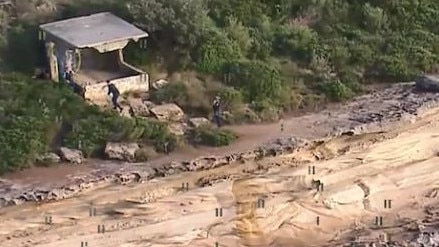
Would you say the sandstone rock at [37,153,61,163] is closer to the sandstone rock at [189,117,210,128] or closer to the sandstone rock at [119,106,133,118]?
the sandstone rock at [119,106,133,118]

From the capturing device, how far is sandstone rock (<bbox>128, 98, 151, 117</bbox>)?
2005 centimetres

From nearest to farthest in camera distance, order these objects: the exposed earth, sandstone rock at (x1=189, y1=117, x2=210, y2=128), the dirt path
Result: 1. the exposed earth
2. the dirt path
3. sandstone rock at (x1=189, y1=117, x2=210, y2=128)

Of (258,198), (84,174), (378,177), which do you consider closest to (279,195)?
(258,198)

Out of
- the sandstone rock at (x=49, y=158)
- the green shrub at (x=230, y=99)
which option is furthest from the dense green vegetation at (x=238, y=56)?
the sandstone rock at (x=49, y=158)

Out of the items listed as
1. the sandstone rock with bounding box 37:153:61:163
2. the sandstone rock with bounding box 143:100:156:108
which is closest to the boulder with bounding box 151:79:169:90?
the sandstone rock with bounding box 143:100:156:108

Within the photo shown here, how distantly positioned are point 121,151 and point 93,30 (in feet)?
9.22

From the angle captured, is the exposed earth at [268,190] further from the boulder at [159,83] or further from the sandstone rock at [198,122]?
the boulder at [159,83]

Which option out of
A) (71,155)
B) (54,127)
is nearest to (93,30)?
(54,127)

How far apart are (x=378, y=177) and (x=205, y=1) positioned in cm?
505

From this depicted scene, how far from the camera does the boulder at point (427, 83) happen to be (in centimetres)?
2123

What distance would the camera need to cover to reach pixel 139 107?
796 inches

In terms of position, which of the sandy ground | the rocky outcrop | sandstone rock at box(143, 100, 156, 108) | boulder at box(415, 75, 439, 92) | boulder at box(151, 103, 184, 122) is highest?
boulder at box(415, 75, 439, 92)

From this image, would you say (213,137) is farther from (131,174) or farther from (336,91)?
(336,91)

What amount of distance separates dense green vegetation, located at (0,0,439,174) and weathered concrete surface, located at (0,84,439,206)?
0.65 m
